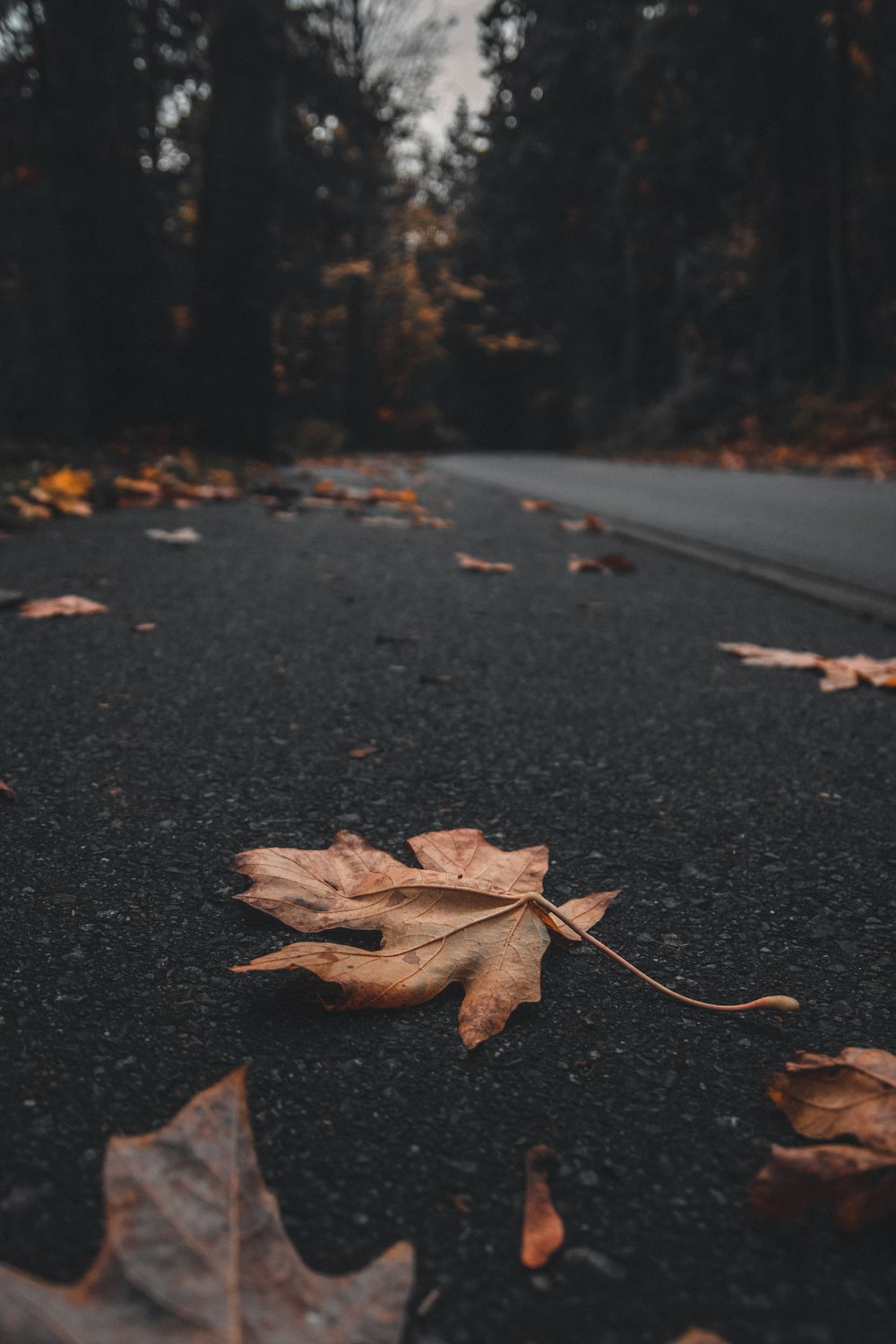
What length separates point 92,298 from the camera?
7.00 metres

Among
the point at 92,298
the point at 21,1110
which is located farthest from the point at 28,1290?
the point at 92,298

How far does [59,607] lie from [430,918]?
174cm

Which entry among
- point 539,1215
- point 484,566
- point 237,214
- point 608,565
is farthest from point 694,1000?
point 237,214

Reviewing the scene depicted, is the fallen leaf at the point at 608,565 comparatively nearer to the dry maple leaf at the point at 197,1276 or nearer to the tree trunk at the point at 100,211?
the dry maple leaf at the point at 197,1276

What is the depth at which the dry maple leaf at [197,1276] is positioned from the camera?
55cm

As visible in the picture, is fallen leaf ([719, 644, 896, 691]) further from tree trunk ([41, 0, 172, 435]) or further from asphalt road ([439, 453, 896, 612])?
tree trunk ([41, 0, 172, 435])

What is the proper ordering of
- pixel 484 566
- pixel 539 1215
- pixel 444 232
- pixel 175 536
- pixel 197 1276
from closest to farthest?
pixel 197 1276 < pixel 539 1215 < pixel 484 566 < pixel 175 536 < pixel 444 232

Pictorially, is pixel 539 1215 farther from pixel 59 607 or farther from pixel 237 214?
pixel 237 214

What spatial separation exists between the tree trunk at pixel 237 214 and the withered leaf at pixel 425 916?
7.41 meters

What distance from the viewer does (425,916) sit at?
1044 millimetres

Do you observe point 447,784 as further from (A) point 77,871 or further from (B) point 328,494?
(B) point 328,494

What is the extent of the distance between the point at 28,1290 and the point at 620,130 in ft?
77.4

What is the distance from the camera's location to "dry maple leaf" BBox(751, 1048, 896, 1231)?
698mm

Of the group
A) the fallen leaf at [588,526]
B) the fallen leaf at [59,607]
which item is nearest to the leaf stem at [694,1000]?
the fallen leaf at [59,607]
